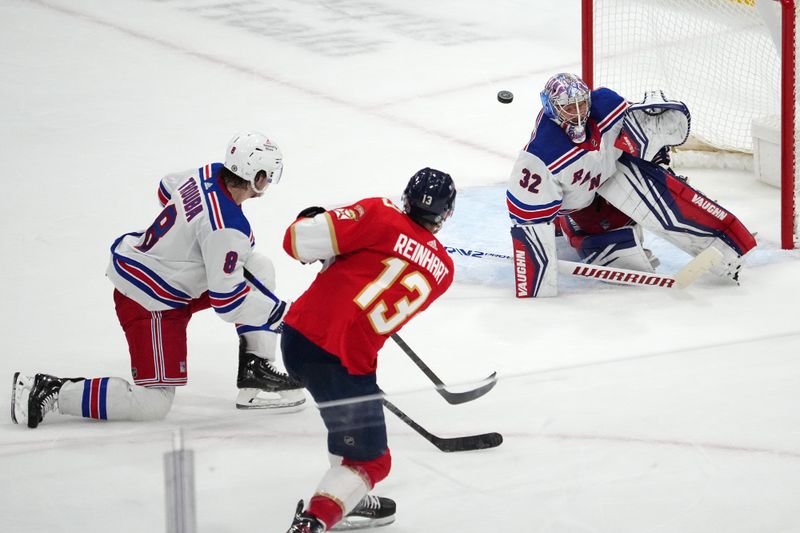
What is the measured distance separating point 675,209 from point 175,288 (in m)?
1.80

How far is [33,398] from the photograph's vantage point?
300 centimetres

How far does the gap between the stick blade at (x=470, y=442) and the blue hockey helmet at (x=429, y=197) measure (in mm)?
446

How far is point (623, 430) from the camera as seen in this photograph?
2582 mm

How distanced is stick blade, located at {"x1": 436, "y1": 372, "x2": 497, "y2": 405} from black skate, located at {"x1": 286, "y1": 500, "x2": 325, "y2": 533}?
33 centimetres

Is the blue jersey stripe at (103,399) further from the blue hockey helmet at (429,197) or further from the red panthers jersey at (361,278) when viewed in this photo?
the blue hockey helmet at (429,197)

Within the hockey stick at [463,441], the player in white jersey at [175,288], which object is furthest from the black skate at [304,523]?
the player in white jersey at [175,288]

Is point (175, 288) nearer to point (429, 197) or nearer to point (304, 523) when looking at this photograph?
point (429, 197)

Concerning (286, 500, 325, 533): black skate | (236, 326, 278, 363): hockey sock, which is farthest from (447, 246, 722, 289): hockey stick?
(286, 500, 325, 533): black skate

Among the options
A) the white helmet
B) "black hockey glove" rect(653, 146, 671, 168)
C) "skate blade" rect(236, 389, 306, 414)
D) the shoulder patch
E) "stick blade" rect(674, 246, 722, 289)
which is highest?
the white helmet

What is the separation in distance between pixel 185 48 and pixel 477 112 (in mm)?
1992

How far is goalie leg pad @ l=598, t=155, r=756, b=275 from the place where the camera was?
4020mm

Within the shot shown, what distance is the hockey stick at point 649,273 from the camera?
3912 mm

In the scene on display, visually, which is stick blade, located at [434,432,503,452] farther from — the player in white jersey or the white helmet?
the white helmet

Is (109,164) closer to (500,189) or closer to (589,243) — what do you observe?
(500,189)
